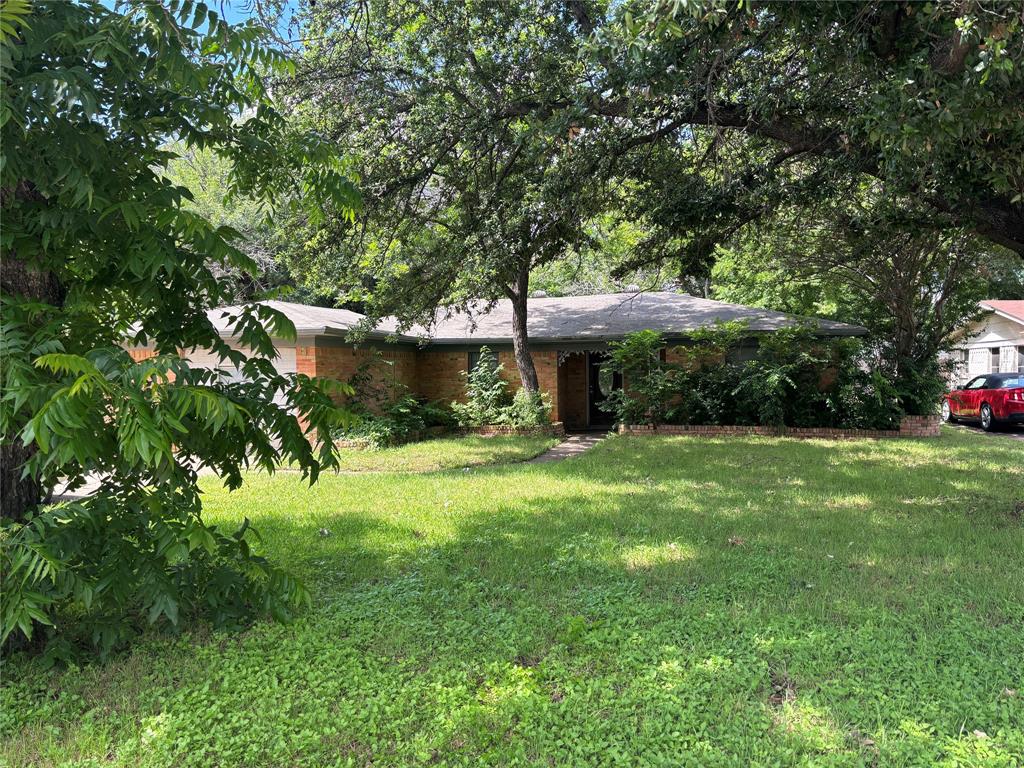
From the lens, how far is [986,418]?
1750cm

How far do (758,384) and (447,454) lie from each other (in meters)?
6.77

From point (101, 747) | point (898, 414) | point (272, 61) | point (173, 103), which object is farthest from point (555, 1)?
point (898, 414)

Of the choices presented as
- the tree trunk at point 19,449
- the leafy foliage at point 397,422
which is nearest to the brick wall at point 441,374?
the leafy foliage at point 397,422

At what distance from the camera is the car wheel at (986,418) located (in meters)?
17.3

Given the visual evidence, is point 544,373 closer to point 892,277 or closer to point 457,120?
point 892,277

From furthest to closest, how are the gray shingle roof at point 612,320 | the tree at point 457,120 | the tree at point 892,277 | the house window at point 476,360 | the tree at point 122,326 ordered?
the house window at point 476,360 → the gray shingle roof at point 612,320 → the tree at point 892,277 → the tree at point 457,120 → the tree at point 122,326

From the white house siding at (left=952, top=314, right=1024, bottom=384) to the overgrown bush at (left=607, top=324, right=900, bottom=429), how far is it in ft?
39.7

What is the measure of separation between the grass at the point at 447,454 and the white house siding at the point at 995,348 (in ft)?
59.8

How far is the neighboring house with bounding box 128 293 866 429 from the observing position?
14781 mm

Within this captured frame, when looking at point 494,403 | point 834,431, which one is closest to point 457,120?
point 494,403

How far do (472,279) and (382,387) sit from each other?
23.8 feet

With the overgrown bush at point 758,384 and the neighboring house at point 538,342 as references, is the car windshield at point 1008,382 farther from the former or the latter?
the neighboring house at point 538,342

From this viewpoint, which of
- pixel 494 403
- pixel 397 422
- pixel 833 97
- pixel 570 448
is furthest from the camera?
pixel 494 403

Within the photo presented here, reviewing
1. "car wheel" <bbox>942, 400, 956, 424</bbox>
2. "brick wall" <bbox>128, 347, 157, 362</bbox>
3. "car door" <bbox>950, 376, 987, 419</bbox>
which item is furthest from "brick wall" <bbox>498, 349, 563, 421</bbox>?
"car wheel" <bbox>942, 400, 956, 424</bbox>
